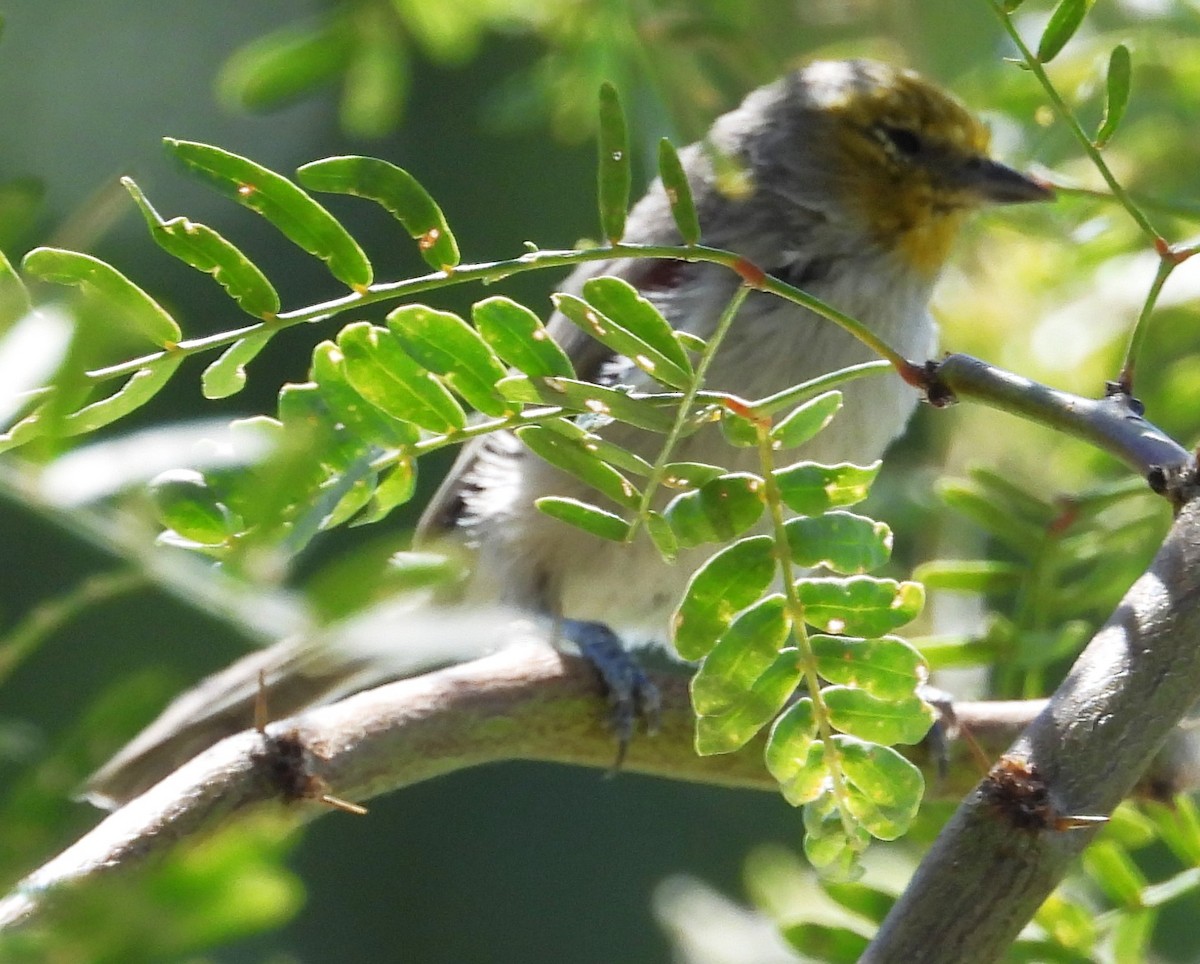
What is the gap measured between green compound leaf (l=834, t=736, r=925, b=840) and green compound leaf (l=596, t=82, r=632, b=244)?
571 millimetres

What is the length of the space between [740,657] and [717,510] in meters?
0.15

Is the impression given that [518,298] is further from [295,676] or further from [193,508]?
[193,508]

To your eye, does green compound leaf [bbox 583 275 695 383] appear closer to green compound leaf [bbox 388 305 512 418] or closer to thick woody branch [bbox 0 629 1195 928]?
green compound leaf [bbox 388 305 512 418]

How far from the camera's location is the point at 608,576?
3.57 m

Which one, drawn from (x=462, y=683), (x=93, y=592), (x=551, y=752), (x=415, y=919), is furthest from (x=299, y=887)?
(x=415, y=919)

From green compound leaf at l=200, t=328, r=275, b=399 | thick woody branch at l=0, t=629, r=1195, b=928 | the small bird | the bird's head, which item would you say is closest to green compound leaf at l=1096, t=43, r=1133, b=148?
green compound leaf at l=200, t=328, r=275, b=399

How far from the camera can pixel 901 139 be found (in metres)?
3.69

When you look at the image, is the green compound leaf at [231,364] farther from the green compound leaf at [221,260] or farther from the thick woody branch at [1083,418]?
the thick woody branch at [1083,418]

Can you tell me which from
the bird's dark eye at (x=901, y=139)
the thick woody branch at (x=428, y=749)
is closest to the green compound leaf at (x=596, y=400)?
the thick woody branch at (x=428, y=749)

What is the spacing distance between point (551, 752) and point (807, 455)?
0.88 m

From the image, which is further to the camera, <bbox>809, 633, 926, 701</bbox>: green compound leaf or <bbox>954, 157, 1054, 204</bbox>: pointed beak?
<bbox>954, 157, 1054, 204</bbox>: pointed beak

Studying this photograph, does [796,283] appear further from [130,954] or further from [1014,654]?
[130,954]

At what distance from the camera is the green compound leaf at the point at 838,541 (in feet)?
5.03

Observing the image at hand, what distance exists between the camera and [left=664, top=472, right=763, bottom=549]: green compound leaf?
1.54m
